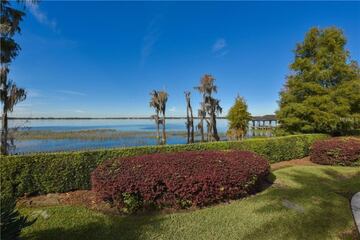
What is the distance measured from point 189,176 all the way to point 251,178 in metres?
1.86

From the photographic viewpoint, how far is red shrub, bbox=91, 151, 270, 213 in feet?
16.4

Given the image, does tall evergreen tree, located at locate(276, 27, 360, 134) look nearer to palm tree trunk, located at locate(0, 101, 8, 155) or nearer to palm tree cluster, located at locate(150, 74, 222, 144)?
palm tree cluster, located at locate(150, 74, 222, 144)

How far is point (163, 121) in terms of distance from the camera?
1973 cm

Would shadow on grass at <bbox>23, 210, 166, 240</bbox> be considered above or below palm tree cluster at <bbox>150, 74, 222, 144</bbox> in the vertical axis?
below

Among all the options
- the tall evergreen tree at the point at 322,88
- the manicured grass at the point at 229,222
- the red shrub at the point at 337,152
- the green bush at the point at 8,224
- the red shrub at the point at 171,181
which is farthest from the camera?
the tall evergreen tree at the point at 322,88

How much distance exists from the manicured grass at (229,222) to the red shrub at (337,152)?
5.34 meters

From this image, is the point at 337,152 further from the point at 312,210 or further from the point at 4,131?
the point at 4,131

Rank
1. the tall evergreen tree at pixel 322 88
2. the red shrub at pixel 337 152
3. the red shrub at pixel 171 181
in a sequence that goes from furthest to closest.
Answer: the tall evergreen tree at pixel 322 88, the red shrub at pixel 337 152, the red shrub at pixel 171 181

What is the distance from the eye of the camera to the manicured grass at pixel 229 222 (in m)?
3.97

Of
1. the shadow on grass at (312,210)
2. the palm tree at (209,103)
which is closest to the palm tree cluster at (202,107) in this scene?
the palm tree at (209,103)

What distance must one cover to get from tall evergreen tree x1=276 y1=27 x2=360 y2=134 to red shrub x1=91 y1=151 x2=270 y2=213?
35.7 feet

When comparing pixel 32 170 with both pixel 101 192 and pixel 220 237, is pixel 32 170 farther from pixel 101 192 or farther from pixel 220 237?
pixel 220 237

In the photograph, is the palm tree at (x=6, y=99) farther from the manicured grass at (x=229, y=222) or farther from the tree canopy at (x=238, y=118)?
the tree canopy at (x=238, y=118)

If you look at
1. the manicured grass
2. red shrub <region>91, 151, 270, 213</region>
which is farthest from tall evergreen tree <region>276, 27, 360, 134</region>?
red shrub <region>91, 151, 270, 213</region>
